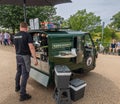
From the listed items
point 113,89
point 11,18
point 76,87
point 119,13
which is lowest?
point 113,89

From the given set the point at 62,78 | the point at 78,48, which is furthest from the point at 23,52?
the point at 78,48

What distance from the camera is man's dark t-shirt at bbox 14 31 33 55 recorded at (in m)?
4.01

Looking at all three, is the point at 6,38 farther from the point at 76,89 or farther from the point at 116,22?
the point at 116,22

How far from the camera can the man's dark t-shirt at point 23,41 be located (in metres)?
4.01

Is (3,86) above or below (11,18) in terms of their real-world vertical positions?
below

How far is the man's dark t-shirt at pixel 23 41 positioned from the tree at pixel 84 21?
2721 cm

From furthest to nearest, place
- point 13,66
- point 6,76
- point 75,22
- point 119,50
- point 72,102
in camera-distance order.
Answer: point 75,22 < point 119,50 < point 13,66 < point 6,76 < point 72,102

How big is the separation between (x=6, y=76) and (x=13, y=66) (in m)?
1.50

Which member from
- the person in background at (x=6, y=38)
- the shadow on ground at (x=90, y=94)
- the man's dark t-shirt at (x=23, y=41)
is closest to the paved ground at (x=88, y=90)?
the shadow on ground at (x=90, y=94)

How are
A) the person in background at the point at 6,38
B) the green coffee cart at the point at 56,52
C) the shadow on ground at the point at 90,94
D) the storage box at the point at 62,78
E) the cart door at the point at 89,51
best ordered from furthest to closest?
the person in background at the point at 6,38, the cart door at the point at 89,51, the green coffee cart at the point at 56,52, the shadow on ground at the point at 90,94, the storage box at the point at 62,78

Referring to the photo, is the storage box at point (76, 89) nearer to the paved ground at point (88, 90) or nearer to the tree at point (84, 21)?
the paved ground at point (88, 90)

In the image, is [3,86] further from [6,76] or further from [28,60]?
[28,60]

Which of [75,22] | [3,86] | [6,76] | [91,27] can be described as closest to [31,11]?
[6,76]

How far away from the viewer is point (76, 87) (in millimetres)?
4086
